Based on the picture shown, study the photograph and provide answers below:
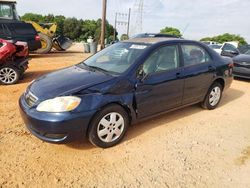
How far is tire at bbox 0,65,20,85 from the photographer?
6797 mm

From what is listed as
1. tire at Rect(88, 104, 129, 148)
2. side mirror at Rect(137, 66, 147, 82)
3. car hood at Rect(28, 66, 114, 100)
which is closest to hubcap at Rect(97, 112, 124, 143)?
tire at Rect(88, 104, 129, 148)

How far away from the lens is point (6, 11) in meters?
13.7

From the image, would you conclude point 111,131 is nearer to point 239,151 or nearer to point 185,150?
point 185,150

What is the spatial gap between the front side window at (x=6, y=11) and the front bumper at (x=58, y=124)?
1255cm

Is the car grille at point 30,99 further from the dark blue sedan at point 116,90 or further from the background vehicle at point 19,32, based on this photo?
the background vehicle at point 19,32

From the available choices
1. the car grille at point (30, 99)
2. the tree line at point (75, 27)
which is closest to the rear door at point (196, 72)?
the car grille at point (30, 99)

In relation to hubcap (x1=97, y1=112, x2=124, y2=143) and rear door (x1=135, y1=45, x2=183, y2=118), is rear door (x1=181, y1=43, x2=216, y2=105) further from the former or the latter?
hubcap (x1=97, y1=112, x2=124, y2=143)

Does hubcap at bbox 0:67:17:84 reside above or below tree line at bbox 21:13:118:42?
above

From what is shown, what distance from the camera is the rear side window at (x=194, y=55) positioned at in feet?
14.8

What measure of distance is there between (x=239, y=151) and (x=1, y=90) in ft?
18.4

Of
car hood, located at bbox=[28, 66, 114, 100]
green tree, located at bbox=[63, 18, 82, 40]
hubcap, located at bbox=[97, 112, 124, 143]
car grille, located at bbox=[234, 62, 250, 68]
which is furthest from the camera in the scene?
green tree, located at bbox=[63, 18, 82, 40]

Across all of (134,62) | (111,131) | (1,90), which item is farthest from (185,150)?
(1,90)

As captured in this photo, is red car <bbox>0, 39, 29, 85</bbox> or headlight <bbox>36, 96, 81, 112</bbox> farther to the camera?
red car <bbox>0, 39, 29, 85</bbox>

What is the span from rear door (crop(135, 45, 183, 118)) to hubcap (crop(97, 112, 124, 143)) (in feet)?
1.32
